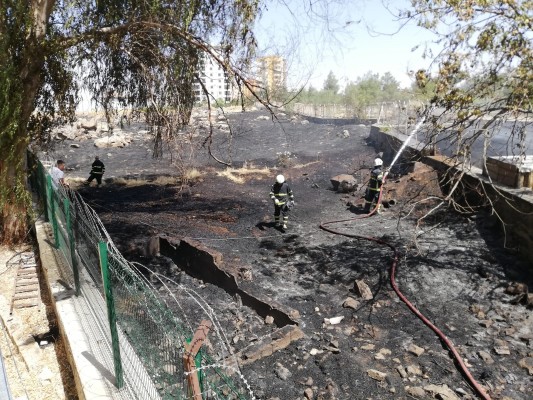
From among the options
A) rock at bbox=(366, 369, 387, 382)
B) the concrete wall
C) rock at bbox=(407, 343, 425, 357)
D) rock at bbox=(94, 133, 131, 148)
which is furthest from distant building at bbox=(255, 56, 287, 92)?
rock at bbox=(94, 133, 131, 148)

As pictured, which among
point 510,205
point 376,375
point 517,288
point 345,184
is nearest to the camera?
point 376,375

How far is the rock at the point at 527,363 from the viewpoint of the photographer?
532cm

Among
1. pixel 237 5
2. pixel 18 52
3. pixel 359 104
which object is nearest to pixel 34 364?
pixel 18 52

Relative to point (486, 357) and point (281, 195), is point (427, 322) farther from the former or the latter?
point (281, 195)

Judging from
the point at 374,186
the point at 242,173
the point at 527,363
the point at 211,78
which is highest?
the point at 211,78

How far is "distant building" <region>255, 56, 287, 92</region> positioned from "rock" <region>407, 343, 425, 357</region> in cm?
499

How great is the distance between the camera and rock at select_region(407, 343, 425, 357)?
553 cm

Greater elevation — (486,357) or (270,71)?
(270,71)

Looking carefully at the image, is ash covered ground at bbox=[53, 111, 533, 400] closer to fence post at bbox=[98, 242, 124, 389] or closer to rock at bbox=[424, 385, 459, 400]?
rock at bbox=[424, 385, 459, 400]

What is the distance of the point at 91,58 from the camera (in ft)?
26.6

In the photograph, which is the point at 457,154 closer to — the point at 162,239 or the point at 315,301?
the point at 315,301

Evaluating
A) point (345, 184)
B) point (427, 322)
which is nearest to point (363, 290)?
point (427, 322)

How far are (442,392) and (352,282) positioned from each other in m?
2.97

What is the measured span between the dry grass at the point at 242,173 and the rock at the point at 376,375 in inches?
468
